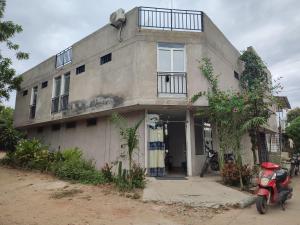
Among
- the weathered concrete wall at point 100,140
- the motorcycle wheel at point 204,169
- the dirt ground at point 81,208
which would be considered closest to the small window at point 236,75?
the motorcycle wheel at point 204,169

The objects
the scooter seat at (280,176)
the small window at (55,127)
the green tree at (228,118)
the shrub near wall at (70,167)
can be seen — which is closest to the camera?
the scooter seat at (280,176)

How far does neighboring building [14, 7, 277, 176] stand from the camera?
11.4 m

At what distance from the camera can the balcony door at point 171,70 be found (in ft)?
37.7

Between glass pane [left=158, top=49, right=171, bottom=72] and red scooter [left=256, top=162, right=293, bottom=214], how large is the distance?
19.6 feet

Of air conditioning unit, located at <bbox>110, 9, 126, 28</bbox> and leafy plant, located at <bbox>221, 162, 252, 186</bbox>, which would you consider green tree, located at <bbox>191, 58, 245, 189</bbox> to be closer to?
leafy plant, located at <bbox>221, 162, 252, 186</bbox>

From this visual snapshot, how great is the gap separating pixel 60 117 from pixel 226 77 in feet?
28.1

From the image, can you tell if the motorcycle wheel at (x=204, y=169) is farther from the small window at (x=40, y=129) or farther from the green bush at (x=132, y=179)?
the small window at (x=40, y=129)

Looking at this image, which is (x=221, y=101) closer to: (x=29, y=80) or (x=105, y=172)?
(x=105, y=172)

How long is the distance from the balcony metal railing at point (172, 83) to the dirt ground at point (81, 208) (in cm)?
446

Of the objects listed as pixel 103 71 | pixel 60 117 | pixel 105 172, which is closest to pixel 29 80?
pixel 60 117

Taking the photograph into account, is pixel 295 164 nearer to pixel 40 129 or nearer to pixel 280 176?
pixel 280 176

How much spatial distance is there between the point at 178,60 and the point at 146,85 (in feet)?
5.89

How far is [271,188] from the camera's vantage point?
22.4ft

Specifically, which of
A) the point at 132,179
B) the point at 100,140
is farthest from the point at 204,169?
the point at 100,140
